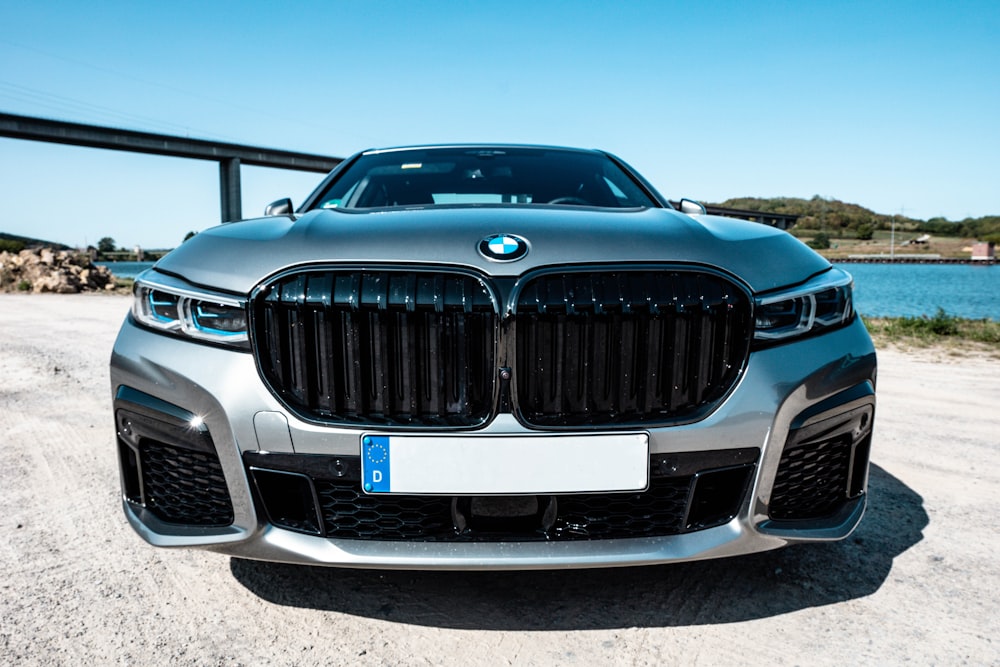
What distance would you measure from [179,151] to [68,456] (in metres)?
45.7

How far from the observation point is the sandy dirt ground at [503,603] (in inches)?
70.8

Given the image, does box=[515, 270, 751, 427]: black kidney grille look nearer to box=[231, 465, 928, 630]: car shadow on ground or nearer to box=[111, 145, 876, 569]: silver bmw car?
box=[111, 145, 876, 569]: silver bmw car

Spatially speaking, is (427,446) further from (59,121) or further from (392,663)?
(59,121)

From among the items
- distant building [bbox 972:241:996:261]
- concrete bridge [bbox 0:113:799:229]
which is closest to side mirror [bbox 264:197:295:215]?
concrete bridge [bbox 0:113:799:229]

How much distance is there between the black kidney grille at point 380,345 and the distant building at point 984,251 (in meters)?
94.1

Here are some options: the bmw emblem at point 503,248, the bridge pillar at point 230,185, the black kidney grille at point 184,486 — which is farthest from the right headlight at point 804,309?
the bridge pillar at point 230,185

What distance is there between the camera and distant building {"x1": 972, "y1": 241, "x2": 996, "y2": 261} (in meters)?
79.3

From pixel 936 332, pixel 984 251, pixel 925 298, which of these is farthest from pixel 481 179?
pixel 984 251

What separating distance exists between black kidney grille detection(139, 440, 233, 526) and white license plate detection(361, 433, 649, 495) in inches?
17.0

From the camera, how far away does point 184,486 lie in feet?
6.35

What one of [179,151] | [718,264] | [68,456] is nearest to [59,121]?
[179,151]

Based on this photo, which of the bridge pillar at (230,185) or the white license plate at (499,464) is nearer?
the white license plate at (499,464)

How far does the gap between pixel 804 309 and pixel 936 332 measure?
9.11 m

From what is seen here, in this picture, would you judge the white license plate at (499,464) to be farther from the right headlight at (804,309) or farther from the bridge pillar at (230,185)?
the bridge pillar at (230,185)
